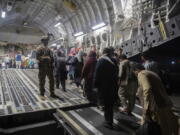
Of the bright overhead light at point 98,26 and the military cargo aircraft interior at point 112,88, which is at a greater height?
the bright overhead light at point 98,26

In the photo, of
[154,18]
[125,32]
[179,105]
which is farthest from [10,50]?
[179,105]

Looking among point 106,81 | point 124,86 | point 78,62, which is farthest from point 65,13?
point 106,81

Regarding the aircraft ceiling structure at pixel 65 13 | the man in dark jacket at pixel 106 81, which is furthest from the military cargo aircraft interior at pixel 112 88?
the aircraft ceiling structure at pixel 65 13

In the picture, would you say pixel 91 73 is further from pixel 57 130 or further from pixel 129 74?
pixel 57 130

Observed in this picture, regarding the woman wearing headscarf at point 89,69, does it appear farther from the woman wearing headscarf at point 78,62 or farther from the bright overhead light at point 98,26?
the bright overhead light at point 98,26

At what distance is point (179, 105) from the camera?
16.3ft

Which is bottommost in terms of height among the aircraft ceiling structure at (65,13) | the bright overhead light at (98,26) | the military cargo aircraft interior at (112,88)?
the military cargo aircraft interior at (112,88)

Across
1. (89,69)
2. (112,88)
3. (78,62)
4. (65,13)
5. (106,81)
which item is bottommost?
(112,88)

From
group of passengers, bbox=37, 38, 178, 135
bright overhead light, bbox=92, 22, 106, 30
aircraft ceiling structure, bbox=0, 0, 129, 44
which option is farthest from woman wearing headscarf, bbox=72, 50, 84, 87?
bright overhead light, bbox=92, 22, 106, 30

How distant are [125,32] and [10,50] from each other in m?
21.9

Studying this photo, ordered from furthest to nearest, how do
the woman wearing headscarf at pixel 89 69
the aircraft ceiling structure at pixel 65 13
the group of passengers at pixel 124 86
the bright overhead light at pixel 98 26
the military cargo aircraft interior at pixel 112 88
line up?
the bright overhead light at pixel 98 26 < the aircraft ceiling structure at pixel 65 13 < the woman wearing headscarf at pixel 89 69 < the military cargo aircraft interior at pixel 112 88 < the group of passengers at pixel 124 86

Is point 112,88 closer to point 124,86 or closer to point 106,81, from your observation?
point 106,81

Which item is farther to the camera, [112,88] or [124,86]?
[124,86]

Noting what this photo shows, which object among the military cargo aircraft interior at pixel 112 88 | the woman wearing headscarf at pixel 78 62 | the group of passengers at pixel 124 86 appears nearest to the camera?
the group of passengers at pixel 124 86
